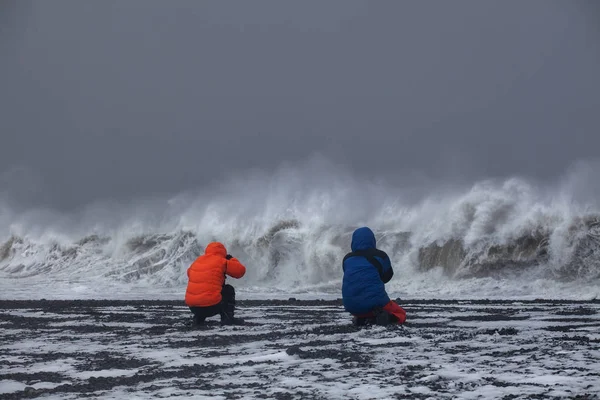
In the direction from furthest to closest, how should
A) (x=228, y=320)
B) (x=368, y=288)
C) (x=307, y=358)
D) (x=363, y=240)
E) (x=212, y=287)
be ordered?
1. (x=228, y=320)
2. (x=212, y=287)
3. (x=363, y=240)
4. (x=368, y=288)
5. (x=307, y=358)

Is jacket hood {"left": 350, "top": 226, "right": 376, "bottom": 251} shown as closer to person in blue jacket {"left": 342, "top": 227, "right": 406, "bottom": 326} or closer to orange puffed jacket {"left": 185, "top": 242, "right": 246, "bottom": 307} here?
person in blue jacket {"left": 342, "top": 227, "right": 406, "bottom": 326}

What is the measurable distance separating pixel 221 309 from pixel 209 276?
488 mm

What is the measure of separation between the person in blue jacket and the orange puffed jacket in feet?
5.94

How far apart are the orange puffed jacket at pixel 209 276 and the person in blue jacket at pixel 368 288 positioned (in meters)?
1.81

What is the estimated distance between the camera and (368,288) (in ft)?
32.3

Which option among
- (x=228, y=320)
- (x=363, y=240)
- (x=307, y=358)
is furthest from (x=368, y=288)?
(x=307, y=358)

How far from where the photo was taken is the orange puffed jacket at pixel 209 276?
431 inches

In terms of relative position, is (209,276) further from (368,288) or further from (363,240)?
(368,288)

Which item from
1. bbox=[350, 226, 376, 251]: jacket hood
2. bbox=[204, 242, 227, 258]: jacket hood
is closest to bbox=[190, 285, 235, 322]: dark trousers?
bbox=[204, 242, 227, 258]: jacket hood

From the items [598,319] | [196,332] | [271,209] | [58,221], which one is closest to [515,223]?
[271,209]

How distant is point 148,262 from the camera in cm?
3275

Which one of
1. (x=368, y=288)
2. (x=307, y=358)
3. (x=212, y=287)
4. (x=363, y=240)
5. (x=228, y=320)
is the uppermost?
(x=363, y=240)

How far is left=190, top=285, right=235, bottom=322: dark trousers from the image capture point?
1095cm

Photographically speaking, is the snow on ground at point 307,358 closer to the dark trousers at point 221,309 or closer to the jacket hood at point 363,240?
the dark trousers at point 221,309
